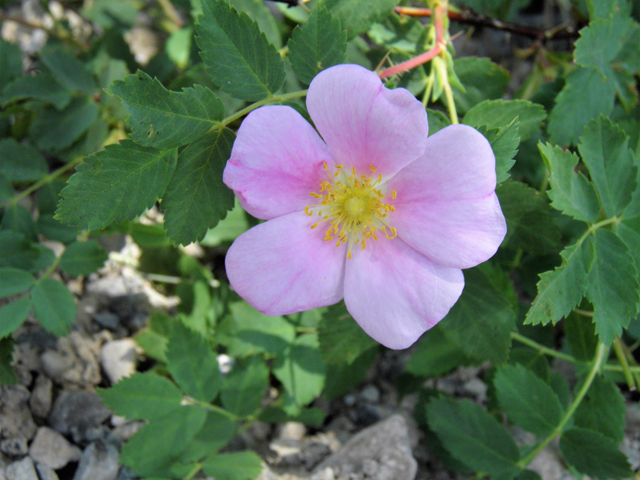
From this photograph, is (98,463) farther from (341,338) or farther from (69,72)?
(69,72)

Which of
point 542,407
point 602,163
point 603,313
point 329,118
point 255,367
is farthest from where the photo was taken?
point 255,367

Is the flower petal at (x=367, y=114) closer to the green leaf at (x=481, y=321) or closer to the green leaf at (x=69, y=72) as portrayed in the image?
the green leaf at (x=481, y=321)

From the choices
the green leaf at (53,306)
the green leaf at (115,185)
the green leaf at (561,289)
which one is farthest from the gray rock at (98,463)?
the green leaf at (561,289)

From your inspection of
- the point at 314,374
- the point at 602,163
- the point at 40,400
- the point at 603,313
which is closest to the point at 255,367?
the point at 314,374

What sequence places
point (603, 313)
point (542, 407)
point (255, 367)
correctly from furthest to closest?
point (255, 367)
point (542, 407)
point (603, 313)

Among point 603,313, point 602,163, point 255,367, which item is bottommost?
point 255,367

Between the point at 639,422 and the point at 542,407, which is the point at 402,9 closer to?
the point at 542,407

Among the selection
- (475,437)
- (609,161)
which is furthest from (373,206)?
(475,437)
